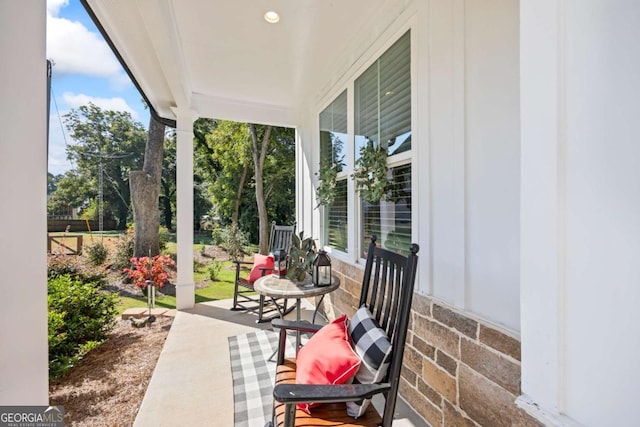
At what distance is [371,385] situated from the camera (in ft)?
3.77

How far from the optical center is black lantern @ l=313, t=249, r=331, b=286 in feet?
8.44

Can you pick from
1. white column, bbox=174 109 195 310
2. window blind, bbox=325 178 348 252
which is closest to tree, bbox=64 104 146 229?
white column, bbox=174 109 195 310

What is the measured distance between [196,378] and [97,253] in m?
3.21

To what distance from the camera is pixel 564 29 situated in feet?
2.18

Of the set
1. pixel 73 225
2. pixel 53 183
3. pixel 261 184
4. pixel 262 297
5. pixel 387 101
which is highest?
pixel 387 101

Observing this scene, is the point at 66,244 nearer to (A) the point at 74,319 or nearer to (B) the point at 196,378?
(A) the point at 74,319

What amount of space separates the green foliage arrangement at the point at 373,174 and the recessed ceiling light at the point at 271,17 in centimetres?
131

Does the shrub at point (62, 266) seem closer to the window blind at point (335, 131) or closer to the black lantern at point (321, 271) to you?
the black lantern at point (321, 271)

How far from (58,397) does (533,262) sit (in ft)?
10.3

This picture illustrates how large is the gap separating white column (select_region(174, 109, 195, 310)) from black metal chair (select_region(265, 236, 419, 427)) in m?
2.76

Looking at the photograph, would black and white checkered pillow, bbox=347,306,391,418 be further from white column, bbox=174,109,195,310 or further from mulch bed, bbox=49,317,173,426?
white column, bbox=174,109,195,310

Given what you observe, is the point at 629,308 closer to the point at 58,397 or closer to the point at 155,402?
the point at 155,402

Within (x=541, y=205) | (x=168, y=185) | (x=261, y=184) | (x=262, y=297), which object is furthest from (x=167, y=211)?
(x=541, y=205)

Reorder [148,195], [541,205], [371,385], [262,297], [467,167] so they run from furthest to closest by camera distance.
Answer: [148,195] < [262,297] < [467,167] < [371,385] < [541,205]
